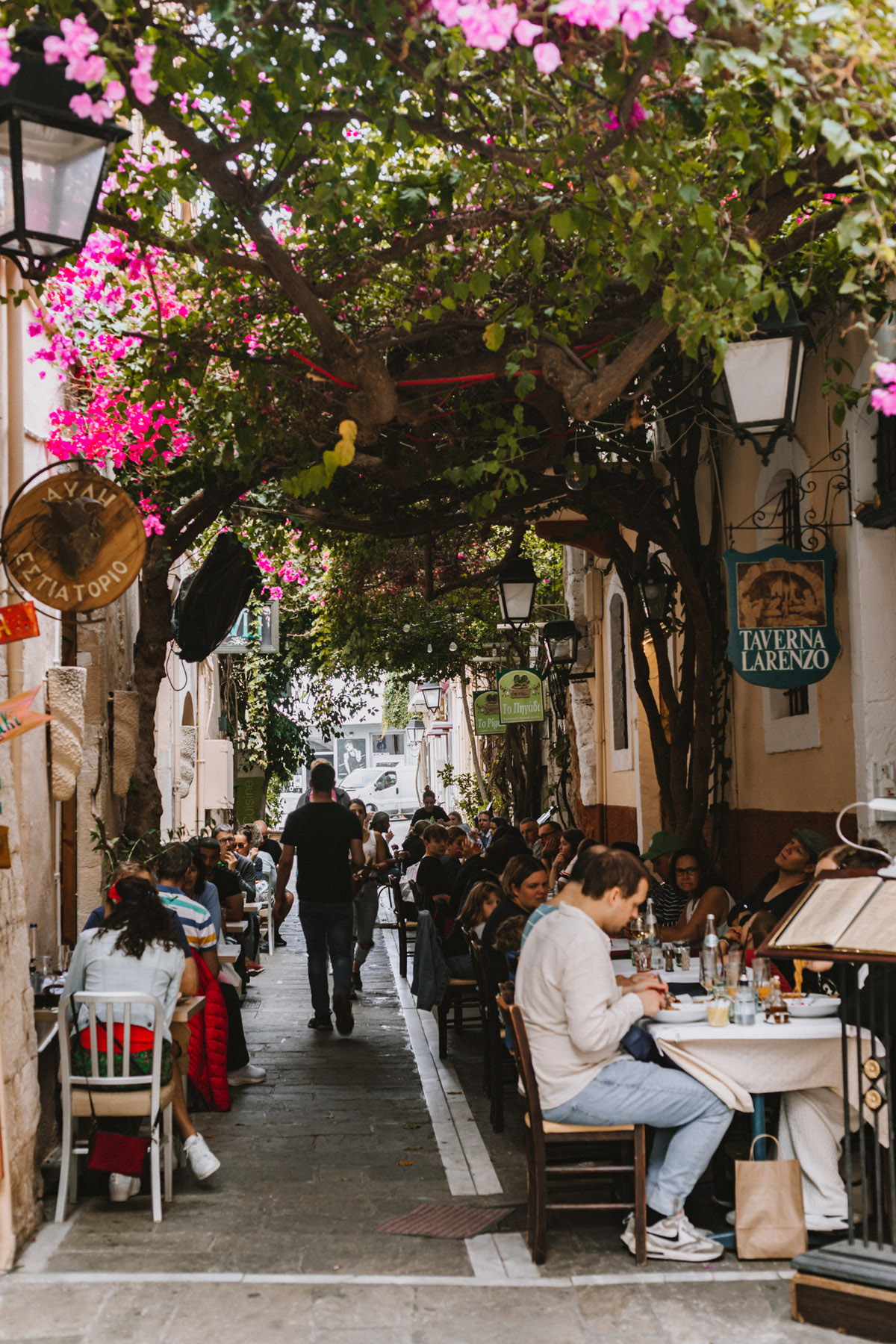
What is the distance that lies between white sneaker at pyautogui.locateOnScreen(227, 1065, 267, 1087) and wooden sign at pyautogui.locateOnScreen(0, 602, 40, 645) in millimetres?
4098

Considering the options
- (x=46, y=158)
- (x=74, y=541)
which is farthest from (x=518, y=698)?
(x=46, y=158)

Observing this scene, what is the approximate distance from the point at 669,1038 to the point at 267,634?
14049 mm

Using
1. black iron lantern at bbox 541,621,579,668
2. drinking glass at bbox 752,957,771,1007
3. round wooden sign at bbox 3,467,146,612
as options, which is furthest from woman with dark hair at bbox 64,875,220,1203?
black iron lantern at bbox 541,621,579,668

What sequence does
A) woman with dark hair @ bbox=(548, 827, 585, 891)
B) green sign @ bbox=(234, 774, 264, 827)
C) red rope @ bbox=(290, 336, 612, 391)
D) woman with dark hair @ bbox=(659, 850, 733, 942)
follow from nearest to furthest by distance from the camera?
red rope @ bbox=(290, 336, 612, 391), woman with dark hair @ bbox=(659, 850, 733, 942), woman with dark hair @ bbox=(548, 827, 585, 891), green sign @ bbox=(234, 774, 264, 827)

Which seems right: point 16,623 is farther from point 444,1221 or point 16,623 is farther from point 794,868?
point 794,868

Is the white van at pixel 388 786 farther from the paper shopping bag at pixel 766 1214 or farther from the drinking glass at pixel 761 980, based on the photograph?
the paper shopping bag at pixel 766 1214

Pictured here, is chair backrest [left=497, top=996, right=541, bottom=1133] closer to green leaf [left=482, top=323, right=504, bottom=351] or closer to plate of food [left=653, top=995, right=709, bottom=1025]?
plate of food [left=653, top=995, right=709, bottom=1025]

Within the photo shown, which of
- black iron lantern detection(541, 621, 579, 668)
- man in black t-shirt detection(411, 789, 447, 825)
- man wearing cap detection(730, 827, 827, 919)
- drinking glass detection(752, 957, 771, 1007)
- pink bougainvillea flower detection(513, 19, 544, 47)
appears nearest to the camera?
pink bougainvillea flower detection(513, 19, 544, 47)

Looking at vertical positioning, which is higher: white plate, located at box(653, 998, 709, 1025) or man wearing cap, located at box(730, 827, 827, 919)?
man wearing cap, located at box(730, 827, 827, 919)

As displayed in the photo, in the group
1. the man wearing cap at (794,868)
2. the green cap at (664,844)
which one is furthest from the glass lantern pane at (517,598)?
the man wearing cap at (794,868)

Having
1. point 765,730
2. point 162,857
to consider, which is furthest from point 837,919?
point 765,730

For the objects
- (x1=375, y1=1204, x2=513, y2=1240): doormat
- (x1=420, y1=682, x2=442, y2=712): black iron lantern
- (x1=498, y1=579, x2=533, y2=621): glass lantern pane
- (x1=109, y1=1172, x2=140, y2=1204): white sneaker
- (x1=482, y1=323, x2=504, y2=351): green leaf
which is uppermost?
(x1=482, y1=323, x2=504, y2=351): green leaf

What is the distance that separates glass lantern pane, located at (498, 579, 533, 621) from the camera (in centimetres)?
1388

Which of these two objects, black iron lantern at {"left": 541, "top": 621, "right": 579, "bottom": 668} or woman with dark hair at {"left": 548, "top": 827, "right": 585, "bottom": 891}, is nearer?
woman with dark hair at {"left": 548, "top": 827, "right": 585, "bottom": 891}
